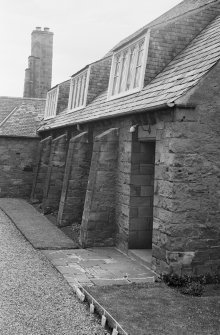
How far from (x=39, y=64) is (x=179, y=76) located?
22268 millimetres

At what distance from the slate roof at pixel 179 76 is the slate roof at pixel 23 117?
1101cm

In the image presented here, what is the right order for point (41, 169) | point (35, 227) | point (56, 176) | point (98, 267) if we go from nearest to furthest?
point (98, 267) → point (35, 227) → point (56, 176) → point (41, 169)

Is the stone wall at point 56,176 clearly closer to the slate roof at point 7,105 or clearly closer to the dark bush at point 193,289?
the slate roof at point 7,105

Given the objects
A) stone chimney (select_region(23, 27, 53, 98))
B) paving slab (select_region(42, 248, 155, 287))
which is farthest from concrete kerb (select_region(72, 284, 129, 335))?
stone chimney (select_region(23, 27, 53, 98))

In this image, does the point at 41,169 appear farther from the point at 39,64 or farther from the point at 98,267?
the point at 39,64

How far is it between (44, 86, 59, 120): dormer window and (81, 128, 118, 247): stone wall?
1088 centimetres

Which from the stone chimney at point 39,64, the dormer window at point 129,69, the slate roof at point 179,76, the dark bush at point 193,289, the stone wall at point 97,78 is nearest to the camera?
the dark bush at point 193,289

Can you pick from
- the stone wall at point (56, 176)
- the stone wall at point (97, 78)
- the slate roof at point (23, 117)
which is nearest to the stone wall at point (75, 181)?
the stone wall at point (56, 176)

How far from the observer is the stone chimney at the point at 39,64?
30031 mm

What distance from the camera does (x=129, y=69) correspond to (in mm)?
12414

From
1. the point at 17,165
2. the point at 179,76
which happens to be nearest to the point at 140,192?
the point at 179,76

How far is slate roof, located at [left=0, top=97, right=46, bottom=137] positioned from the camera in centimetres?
2288

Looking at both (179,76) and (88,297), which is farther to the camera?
(179,76)

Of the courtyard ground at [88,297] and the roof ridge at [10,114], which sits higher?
the roof ridge at [10,114]
